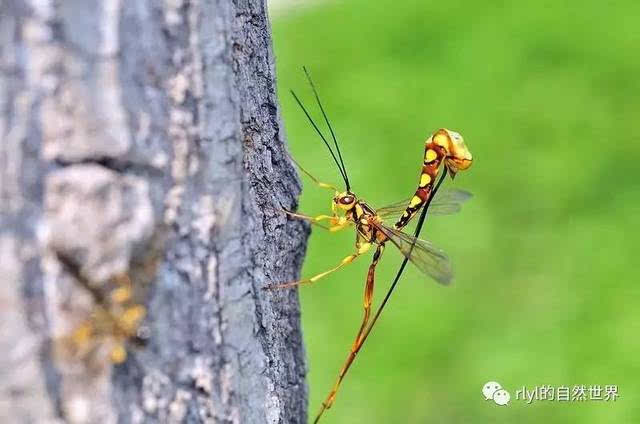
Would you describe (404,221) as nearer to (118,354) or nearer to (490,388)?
(490,388)

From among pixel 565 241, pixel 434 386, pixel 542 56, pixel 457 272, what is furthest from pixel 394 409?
pixel 542 56

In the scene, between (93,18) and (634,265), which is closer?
(93,18)

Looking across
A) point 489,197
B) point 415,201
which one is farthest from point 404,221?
point 489,197

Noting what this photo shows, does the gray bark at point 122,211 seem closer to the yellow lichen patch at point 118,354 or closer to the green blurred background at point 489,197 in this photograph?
the yellow lichen patch at point 118,354

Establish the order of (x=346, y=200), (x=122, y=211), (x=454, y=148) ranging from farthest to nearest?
(x=346, y=200)
(x=454, y=148)
(x=122, y=211)

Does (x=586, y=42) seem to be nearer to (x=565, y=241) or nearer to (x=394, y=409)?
(x=565, y=241)

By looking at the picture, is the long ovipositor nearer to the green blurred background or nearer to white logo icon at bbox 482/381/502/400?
white logo icon at bbox 482/381/502/400
